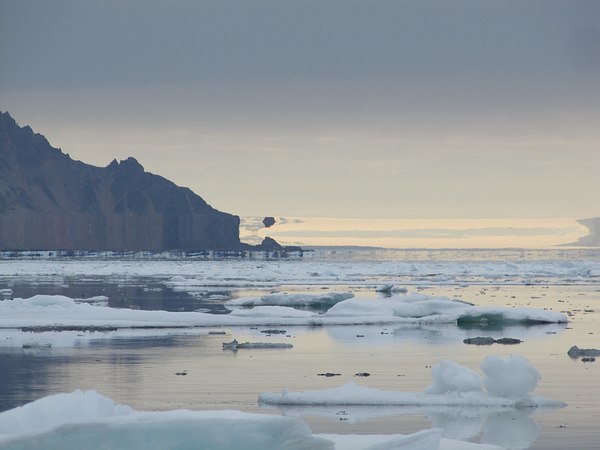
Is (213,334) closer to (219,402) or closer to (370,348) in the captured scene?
(370,348)

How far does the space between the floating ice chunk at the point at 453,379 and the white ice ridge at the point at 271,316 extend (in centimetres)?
1392

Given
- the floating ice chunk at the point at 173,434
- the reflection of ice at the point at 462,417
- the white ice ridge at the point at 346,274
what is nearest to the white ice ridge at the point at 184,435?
the floating ice chunk at the point at 173,434

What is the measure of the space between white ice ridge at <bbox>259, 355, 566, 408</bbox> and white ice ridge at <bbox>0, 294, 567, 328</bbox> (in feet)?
44.4

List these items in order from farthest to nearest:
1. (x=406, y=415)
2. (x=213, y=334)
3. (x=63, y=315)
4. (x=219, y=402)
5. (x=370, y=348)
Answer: (x=63, y=315) < (x=213, y=334) < (x=370, y=348) < (x=219, y=402) < (x=406, y=415)

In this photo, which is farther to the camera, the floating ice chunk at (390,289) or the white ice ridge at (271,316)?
the floating ice chunk at (390,289)

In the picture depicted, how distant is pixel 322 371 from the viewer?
20.8 meters

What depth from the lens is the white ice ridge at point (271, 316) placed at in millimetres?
30516

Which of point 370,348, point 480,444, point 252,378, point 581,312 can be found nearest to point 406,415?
point 480,444

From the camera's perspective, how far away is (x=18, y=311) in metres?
32.8

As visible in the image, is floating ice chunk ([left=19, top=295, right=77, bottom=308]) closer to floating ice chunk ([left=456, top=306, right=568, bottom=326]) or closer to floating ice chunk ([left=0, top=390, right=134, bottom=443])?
floating ice chunk ([left=456, top=306, right=568, bottom=326])

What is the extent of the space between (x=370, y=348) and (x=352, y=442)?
39.2 ft

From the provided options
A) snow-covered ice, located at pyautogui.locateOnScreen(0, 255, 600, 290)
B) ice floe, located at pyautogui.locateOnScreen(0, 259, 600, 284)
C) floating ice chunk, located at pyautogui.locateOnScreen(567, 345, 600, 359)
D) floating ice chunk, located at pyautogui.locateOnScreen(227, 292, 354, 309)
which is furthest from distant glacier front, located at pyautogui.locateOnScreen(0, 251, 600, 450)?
ice floe, located at pyautogui.locateOnScreen(0, 259, 600, 284)

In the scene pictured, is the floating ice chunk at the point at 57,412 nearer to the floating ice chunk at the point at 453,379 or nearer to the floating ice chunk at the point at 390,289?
the floating ice chunk at the point at 453,379

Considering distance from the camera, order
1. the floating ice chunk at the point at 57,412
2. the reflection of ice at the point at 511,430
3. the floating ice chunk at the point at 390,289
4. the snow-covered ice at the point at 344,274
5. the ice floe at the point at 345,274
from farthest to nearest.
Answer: the ice floe at the point at 345,274
the snow-covered ice at the point at 344,274
the floating ice chunk at the point at 390,289
the reflection of ice at the point at 511,430
the floating ice chunk at the point at 57,412
